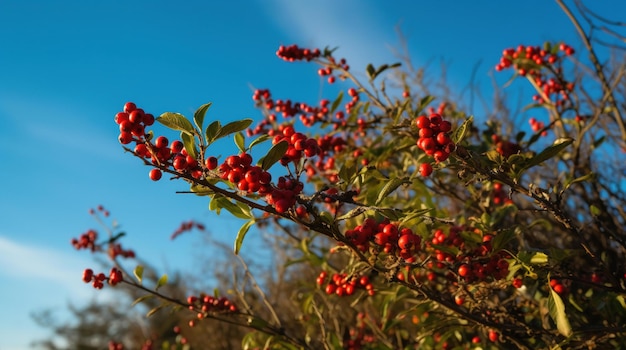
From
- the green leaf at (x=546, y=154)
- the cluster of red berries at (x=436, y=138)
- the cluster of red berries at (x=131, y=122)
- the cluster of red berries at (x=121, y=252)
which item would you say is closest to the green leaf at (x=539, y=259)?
the green leaf at (x=546, y=154)

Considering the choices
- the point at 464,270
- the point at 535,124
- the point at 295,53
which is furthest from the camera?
the point at 535,124

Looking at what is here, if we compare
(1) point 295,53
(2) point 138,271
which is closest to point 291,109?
(1) point 295,53

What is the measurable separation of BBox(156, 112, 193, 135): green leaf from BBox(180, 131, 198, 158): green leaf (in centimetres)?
4

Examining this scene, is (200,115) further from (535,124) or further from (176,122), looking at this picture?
(535,124)

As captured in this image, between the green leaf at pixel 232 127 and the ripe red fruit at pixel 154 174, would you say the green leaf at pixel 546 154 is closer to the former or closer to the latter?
the green leaf at pixel 232 127

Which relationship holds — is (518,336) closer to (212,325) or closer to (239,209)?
(239,209)

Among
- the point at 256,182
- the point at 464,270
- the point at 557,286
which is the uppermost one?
the point at 256,182

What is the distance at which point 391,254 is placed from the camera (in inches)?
67.0

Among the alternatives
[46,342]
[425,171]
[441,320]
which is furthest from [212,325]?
[46,342]

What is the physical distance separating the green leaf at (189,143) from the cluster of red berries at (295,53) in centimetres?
216

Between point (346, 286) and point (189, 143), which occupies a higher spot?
point (189, 143)

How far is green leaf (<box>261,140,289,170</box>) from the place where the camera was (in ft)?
4.56

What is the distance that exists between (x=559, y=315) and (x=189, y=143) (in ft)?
4.79

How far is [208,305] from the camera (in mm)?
2527
